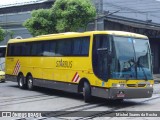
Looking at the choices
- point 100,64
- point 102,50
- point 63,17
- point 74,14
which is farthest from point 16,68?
point 102,50

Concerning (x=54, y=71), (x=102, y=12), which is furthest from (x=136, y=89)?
(x=102, y=12)

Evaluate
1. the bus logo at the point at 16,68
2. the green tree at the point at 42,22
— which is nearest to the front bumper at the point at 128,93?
the bus logo at the point at 16,68

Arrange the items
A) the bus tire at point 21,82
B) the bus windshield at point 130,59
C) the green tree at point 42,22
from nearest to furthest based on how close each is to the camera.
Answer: the bus windshield at point 130,59
the bus tire at point 21,82
the green tree at point 42,22

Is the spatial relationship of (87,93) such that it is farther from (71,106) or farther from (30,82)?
(30,82)

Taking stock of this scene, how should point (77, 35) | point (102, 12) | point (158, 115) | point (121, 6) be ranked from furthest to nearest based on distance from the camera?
point (121, 6) < point (102, 12) < point (77, 35) < point (158, 115)

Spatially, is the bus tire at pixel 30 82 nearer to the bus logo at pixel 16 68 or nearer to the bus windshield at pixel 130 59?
the bus logo at pixel 16 68

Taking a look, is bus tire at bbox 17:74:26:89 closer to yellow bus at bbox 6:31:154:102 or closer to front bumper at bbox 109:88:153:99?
yellow bus at bbox 6:31:154:102

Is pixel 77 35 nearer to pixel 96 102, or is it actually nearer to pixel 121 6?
pixel 96 102

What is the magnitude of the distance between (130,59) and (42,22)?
17.2m

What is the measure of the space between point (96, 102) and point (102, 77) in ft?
4.91

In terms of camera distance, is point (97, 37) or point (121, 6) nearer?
point (97, 37)

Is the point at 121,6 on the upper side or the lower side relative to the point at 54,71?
upper

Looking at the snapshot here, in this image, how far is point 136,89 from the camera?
1505 cm

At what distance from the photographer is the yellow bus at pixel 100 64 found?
14.8 metres
